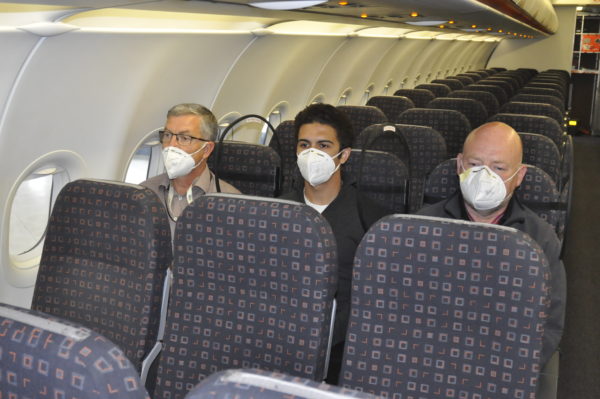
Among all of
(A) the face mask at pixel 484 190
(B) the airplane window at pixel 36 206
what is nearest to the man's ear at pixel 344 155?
(A) the face mask at pixel 484 190

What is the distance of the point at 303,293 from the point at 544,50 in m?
20.9

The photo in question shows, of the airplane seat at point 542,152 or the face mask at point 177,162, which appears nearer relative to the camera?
the face mask at point 177,162

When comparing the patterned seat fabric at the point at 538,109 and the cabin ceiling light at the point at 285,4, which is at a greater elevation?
the cabin ceiling light at the point at 285,4

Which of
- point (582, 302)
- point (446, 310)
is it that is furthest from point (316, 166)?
point (582, 302)

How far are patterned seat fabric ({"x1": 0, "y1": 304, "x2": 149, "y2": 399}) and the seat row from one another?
47.7 inches

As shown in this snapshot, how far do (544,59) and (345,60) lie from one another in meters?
13.8

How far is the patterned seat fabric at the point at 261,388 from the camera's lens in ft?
3.91

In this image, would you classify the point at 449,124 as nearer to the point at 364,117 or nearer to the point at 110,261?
the point at 364,117

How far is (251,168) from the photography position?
13.9 ft

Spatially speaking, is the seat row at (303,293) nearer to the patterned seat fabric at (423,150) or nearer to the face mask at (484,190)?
the face mask at (484,190)

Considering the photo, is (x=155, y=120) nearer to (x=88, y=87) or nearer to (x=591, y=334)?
(x=88, y=87)

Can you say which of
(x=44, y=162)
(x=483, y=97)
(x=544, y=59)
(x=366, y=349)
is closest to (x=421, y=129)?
(x=44, y=162)

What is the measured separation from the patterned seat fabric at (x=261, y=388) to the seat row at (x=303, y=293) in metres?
1.23

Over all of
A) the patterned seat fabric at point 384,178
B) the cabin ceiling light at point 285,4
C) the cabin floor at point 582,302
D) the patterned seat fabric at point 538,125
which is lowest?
the cabin floor at point 582,302
